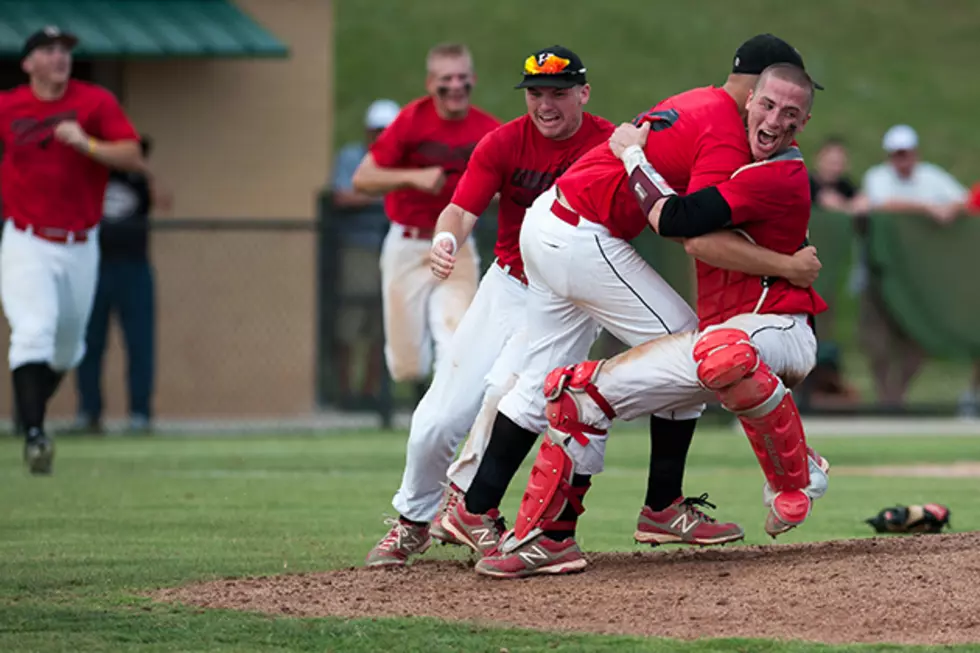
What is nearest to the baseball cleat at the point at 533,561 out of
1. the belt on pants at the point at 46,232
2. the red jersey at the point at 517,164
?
the red jersey at the point at 517,164

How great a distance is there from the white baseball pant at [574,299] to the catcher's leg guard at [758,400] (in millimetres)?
395

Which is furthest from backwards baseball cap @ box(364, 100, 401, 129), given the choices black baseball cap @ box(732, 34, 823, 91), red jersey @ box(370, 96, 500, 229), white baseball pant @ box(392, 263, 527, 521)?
black baseball cap @ box(732, 34, 823, 91)

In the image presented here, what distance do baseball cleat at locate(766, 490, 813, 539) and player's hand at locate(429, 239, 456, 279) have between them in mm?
1479

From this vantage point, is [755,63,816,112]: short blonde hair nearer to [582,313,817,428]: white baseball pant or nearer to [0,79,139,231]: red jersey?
[582,313,817,428]: white baseball pant

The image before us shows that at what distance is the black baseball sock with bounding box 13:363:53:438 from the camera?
10.7 meters

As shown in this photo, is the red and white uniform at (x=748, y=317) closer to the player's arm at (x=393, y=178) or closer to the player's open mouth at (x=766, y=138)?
the player's open mouth at (x=766, y=138)

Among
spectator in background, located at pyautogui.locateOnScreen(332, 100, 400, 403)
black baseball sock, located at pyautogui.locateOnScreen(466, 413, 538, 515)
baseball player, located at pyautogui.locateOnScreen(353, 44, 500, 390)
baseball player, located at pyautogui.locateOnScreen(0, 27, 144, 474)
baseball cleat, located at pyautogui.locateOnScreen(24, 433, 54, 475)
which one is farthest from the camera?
spectator in background, located at pyautogui.locateOnScreen(332, 100, 400, 403)

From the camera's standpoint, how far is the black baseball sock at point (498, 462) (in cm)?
655

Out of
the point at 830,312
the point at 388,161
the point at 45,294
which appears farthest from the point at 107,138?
the point at 830,312

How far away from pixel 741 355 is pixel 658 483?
104 cm

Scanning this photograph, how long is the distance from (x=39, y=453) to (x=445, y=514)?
4473mm

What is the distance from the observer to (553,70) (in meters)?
6.82

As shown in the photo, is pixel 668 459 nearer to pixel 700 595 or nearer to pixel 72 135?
pixel 700 595

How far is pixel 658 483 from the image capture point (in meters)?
6.79
